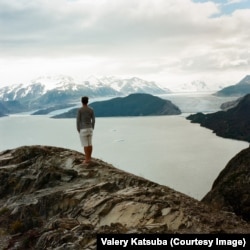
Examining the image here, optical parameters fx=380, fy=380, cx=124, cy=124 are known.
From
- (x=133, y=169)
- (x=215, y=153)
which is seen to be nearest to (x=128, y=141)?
(x=215, y=153)

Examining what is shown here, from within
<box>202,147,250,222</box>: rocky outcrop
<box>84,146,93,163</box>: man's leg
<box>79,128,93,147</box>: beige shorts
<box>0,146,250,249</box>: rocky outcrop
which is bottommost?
<box>202,147,250,222</box>: rocky outcrop

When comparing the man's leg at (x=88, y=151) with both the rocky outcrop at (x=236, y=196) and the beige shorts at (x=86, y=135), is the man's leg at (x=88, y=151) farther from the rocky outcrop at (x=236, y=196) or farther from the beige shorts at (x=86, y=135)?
the rocky outcrop at (x=236, y=196)

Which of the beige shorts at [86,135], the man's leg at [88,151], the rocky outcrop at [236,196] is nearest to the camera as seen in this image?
the beige shorts at [86,135]

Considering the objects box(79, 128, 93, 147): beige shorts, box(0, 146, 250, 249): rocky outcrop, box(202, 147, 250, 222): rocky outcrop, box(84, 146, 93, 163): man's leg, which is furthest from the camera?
box(202, 147, 250, 222): rocky outcrop

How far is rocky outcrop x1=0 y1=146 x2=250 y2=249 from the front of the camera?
10969 mm

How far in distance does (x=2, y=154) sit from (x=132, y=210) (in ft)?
43.0

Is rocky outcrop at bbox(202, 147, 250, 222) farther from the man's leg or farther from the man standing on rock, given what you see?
the man standing on rock

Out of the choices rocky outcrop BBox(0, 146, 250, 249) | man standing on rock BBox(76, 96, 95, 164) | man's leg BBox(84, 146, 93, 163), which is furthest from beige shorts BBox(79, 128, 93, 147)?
rocky outcrop BBox(0, 146, 250, 249)

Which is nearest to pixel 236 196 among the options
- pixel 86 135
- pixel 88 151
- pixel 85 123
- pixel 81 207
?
pixel 88 151

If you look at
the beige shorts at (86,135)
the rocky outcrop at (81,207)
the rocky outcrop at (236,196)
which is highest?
the beige shorts at (86,135)

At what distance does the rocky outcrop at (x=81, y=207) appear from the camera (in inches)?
432

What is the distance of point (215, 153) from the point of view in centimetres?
12800

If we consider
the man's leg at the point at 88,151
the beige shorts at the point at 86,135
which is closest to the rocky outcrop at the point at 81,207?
the man's leg at the point at 88,151

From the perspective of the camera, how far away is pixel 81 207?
13.2 meters
